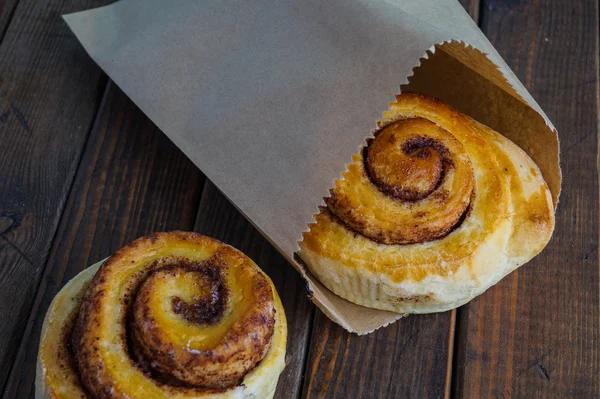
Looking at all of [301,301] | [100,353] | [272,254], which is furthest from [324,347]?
[100,353]

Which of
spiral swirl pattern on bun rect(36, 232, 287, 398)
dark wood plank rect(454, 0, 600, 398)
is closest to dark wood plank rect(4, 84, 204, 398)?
spiral swirl pattern on bun rect(36, 232, 287, 398)

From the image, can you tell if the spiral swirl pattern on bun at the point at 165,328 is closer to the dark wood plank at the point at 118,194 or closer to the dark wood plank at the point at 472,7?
the dark wood plank at the point at 118,194

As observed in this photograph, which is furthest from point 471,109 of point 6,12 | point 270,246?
point 6,12

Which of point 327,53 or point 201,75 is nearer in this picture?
point 327,53

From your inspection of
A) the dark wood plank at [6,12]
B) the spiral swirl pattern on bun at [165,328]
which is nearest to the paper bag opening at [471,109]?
the spiral swirl pattern on bun at [165,328]

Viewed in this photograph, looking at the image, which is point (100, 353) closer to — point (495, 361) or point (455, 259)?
point (455, 259)
